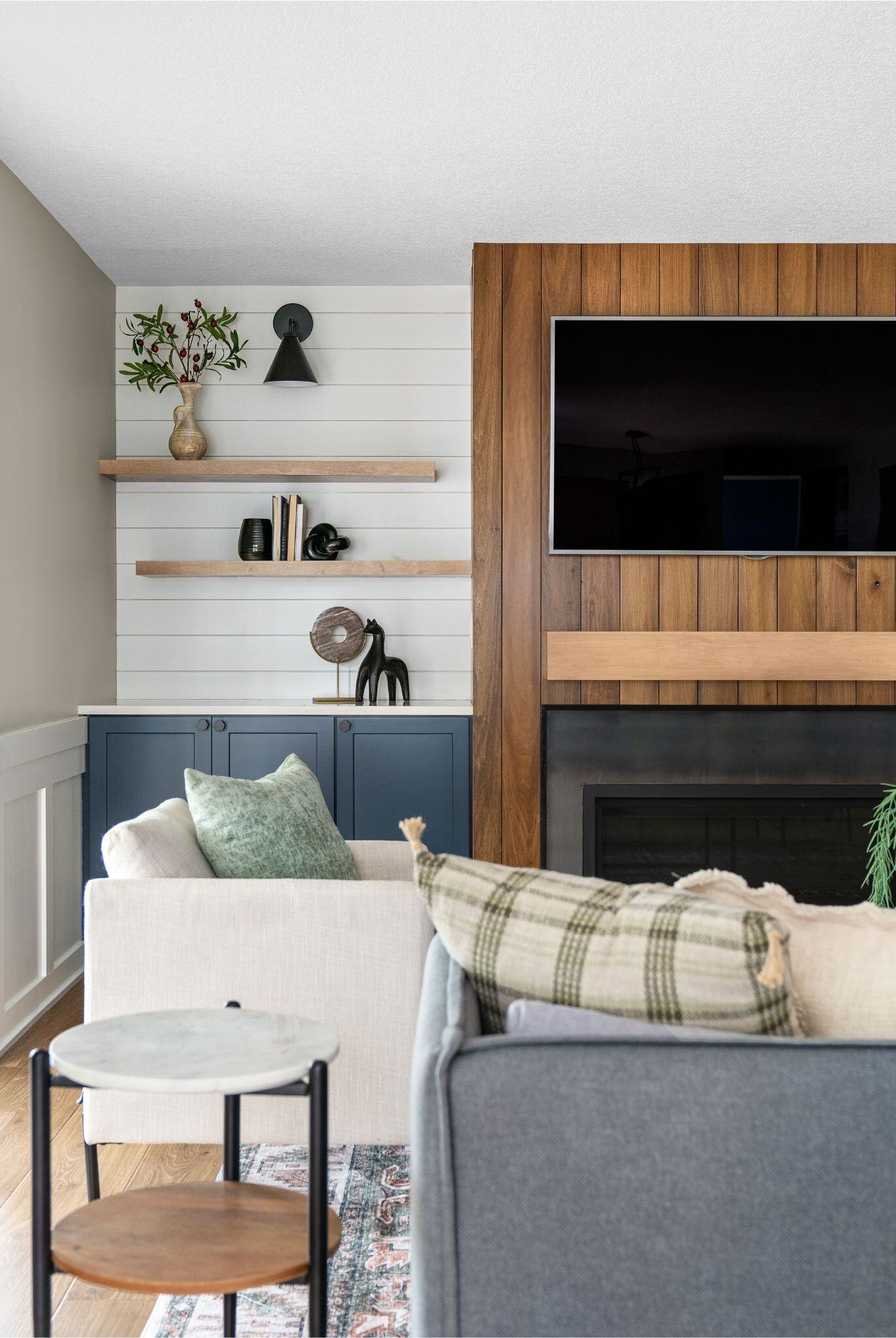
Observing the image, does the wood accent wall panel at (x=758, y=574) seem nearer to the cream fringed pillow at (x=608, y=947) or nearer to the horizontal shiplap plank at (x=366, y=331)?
the horizontal shiplap plank at (x=366, y=331)

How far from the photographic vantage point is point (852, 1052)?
109 centimetres

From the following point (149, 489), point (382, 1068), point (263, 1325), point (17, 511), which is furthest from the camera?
point (149, 489)

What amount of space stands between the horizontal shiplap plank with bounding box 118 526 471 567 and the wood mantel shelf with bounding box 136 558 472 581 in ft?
0.60

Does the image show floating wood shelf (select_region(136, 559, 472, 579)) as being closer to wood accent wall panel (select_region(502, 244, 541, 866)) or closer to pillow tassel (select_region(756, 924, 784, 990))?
wood accent wall panel (select_region(502, 244, 541, 866))

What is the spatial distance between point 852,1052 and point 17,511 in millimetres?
2872

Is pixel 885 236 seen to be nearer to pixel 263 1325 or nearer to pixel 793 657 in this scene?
pixel 793 657

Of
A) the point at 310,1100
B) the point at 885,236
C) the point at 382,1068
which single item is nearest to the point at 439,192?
the point at 885,236

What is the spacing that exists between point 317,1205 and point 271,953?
2.73 ft

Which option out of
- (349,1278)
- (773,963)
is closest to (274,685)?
(349,1278)

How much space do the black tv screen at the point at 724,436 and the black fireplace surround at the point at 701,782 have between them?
22.6 inches

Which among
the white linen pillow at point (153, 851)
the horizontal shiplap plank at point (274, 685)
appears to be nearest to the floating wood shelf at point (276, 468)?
the horizontal shiplap plank at point (274, 685)

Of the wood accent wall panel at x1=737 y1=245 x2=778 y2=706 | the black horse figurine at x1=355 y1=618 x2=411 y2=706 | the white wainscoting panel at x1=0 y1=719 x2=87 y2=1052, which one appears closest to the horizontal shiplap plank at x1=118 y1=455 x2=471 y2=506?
the black horse figurine at x1=355 y1=618 x2=411 y2=706

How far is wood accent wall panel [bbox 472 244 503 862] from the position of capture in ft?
12.2

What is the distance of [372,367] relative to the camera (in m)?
4.33
